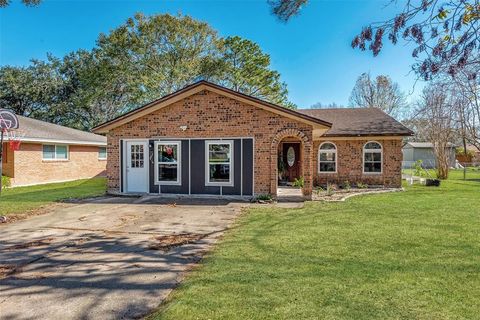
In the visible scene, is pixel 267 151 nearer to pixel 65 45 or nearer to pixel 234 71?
pixel 234 71

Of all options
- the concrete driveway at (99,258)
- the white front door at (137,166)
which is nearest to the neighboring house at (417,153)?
the white front door at (137,166)

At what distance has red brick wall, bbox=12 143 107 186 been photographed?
18.2 m

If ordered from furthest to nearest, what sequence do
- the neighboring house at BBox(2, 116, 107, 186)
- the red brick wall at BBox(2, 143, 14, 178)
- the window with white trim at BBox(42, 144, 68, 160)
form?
the window with white trim at BBox(42, 144, 68, 160) < the neighboring house at BBox(2, 116, 107, 186) < the red brick wall at BBox(2, 143, 14, 178)

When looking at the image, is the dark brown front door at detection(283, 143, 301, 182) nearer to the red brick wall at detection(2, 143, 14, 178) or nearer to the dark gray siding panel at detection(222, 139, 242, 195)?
the dark gray siding panel at detection(222, 139, 242, 195)

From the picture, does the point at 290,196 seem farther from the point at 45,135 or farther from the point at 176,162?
the point at 45,135

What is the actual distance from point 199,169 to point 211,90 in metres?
3.10

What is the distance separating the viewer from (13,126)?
397 inches

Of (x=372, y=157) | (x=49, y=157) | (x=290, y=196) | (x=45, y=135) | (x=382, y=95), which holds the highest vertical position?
(x=382, y=95)

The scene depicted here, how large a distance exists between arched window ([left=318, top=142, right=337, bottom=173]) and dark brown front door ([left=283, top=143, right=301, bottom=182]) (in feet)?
4.00

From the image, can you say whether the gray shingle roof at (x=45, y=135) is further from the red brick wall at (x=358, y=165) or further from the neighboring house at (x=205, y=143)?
the red brick wall at (x=358, y=165)

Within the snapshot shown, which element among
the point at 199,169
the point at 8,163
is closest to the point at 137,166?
the point at 199,169

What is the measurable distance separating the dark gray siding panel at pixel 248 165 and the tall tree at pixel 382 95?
32.9 meters

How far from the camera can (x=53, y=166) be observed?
66.5ft

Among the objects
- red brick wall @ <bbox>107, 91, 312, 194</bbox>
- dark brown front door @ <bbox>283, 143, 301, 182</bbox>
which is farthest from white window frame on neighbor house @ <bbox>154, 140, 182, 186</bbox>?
dark brown front door @ <bbox>283, 143, 301, 182</bbox>
